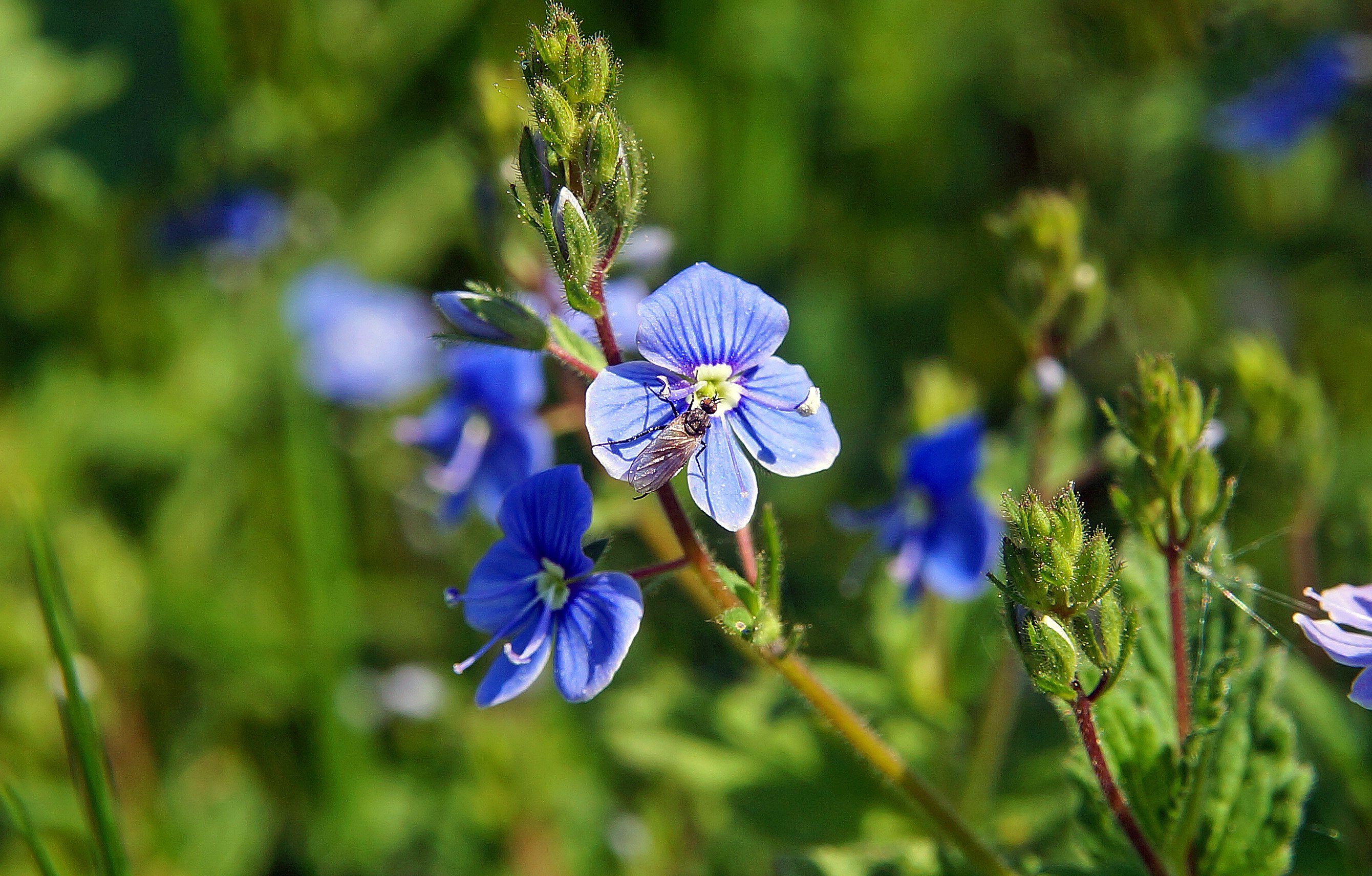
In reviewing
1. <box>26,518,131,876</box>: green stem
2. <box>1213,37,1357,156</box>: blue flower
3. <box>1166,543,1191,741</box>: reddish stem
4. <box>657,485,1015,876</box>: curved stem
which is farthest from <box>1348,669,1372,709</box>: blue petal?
<box>1213,37,1357,156</box>: blue flower

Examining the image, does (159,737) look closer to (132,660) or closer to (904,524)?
(132,660)

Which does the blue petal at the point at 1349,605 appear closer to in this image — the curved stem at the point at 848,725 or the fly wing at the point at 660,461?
the curved stem at the point at 848,725

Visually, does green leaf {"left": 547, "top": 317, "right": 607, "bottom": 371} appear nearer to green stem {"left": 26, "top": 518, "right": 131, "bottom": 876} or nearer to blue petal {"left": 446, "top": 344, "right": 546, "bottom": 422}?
blue petal {"left": 446, "top": 344, "right": 546, "bottom": 422}

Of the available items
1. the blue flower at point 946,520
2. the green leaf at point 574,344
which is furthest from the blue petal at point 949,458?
the green leaf at point 574,344

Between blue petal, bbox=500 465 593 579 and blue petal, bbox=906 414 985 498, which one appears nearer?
blue petal, bbox=500 465 593 579

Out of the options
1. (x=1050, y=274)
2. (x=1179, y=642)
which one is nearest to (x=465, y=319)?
(x=1179, y=642)

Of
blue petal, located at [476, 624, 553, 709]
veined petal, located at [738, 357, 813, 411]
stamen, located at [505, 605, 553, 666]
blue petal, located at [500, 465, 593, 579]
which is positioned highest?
veined petal, located at [738, 357, 813, 411]
